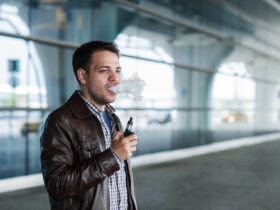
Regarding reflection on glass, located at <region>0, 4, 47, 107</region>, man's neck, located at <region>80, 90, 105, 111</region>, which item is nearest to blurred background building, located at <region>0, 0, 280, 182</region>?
reflection on glass, located at <region>0, 4, 47, 107</region>

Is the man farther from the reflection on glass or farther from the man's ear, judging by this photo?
the reflection on glass

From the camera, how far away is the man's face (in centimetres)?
161

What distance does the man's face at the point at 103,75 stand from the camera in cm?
161

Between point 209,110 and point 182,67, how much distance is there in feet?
9.24

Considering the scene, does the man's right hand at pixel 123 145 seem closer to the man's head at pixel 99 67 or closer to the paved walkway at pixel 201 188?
the man's head at pixel 99 67

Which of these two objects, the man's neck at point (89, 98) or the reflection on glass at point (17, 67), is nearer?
the man's neck at point (89, 98)

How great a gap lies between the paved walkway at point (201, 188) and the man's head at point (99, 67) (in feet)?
10.9

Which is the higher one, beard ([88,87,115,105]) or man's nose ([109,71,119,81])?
man's nose ([109,71,119,81])

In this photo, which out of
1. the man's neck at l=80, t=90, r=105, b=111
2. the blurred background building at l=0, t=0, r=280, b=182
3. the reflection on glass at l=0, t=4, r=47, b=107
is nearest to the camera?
the man's neck at l=80, t=90, r=105, b=111

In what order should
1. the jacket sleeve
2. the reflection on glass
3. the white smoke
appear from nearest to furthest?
the jacket sleeve < the white smoke < the reflection on glass

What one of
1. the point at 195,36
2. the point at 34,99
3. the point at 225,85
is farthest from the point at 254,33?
the point at 34,99

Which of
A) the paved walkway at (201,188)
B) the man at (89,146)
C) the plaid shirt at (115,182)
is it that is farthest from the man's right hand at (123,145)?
the paved walkway at (201,188)

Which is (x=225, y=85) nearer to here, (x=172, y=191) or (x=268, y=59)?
(x=268, y=59)

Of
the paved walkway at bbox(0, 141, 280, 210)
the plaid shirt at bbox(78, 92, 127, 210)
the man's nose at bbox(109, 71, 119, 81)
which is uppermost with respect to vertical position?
the man's nose at bbox(109, 71, 119, 81)
